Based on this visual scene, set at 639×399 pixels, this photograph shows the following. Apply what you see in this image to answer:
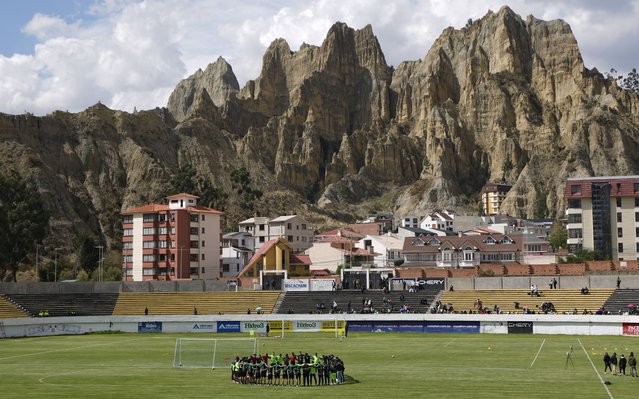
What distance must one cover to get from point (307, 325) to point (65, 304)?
1249 inches

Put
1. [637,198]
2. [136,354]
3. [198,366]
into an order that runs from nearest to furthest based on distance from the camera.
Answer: [198,366] < [136,354] < [637,198]

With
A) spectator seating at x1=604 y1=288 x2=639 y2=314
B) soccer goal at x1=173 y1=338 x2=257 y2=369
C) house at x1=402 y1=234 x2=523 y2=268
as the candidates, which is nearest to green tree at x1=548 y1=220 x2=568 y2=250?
house at x1=402 y1=234 x2=523 y2=268

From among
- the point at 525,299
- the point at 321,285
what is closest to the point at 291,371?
the point at 525,299

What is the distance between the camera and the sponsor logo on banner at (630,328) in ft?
252

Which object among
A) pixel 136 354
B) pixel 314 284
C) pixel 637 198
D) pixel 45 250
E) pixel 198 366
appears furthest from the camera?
pixel 45 250

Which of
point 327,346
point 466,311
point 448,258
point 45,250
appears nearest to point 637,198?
point 448,258

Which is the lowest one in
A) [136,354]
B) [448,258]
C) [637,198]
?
[136,354]

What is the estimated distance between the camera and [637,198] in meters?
135

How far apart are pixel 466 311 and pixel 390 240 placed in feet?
249

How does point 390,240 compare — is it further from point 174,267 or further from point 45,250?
point 45,250

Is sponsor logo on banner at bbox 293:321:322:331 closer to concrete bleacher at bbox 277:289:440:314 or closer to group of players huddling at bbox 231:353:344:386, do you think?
concrete bleacher at bbox 277:289:440:314

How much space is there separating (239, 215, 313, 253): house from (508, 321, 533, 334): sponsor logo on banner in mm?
84490

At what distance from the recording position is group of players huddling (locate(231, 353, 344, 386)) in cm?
4725

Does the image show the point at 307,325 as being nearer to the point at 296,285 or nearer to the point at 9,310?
the point at 296,285
